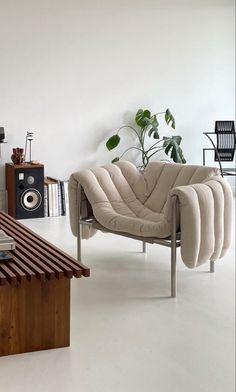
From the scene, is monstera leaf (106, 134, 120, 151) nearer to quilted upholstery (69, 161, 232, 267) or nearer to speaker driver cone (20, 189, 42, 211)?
speaker driver cone (20, 189, 42, 211)

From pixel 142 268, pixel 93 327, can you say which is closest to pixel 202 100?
pixel 142 268

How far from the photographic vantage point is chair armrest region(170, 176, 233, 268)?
380 cm

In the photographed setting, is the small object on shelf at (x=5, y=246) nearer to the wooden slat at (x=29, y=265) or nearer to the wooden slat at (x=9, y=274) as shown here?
the wooden slat at (x=29, y=265)

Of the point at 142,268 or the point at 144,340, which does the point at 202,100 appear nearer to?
the point at 142,268

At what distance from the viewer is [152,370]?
9.44ft

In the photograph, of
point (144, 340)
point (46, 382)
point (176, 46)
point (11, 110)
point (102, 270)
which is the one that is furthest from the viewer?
point (176, 46)

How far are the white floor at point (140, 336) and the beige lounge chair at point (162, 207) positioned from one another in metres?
0.21

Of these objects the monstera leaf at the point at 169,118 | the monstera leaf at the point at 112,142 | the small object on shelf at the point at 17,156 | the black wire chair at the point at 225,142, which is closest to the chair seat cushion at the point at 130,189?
the small object on shelf at the point at 17,156

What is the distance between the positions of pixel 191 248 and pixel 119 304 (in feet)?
1.76

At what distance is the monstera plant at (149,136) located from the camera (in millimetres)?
7074

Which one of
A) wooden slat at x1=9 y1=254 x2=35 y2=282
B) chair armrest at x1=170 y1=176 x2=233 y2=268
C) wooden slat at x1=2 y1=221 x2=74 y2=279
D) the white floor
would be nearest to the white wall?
the white floor

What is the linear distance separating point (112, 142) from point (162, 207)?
2.58 m

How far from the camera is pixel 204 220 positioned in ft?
12.7

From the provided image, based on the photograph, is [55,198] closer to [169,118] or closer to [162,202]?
[169,118]
